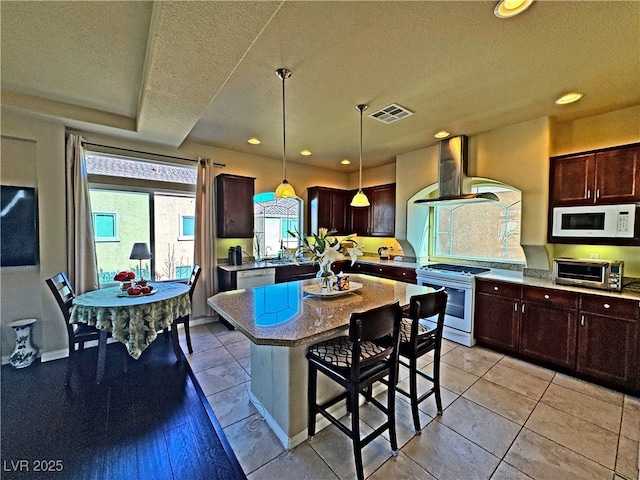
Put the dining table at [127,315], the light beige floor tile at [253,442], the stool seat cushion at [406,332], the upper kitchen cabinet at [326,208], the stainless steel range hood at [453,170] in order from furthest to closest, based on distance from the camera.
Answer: the upper kitchen cabinet at [326,208] < the stainless steel range hood at [453,170] < the dining table at [127,315] < the stool seat cushion at [406,332] < the light beige floor tile at [253,442]

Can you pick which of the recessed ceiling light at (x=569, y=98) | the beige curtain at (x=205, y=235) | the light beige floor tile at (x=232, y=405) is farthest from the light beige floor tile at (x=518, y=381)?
the beige curtain at (x=205, y=235)

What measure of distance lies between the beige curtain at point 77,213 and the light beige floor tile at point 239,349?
190 centimetres

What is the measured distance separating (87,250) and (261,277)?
7.20 ft

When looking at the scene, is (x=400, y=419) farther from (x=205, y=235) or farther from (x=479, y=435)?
(x=205, y=235)

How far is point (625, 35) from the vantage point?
5.77 ft

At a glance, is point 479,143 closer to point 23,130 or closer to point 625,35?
point 625,35

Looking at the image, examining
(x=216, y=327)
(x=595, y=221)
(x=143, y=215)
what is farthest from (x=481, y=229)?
(x=143, y=215)

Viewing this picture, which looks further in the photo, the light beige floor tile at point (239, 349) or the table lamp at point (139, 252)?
the table lamp at point (139, 252)

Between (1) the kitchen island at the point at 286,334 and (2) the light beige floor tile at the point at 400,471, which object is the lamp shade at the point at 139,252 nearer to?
(1) the kitchen island at the point at 286,334

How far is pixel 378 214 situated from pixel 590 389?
3.60 metres

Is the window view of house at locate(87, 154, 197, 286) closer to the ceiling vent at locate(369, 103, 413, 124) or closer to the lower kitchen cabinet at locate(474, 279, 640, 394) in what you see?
the ceiling vent at locate(369, 103, 413, 124)

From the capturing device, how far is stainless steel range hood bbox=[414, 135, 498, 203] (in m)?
3.69

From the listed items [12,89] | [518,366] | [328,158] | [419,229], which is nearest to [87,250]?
[12,89]

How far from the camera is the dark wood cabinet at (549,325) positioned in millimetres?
2736
